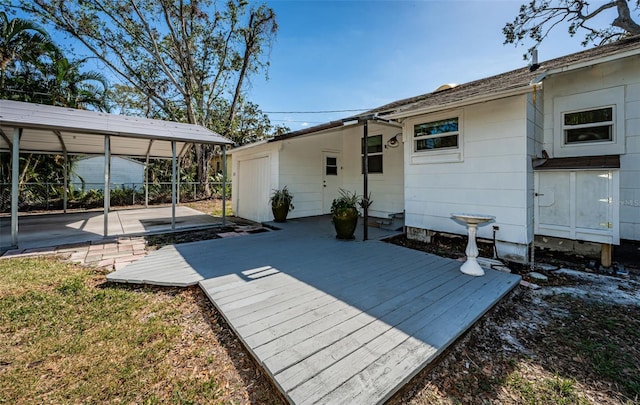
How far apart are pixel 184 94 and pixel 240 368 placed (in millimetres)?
14564

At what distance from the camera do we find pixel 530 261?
4.34 meters

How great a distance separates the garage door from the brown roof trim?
6.56 metres

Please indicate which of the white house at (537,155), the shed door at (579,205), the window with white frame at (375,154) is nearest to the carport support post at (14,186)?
the white house at (537,155)

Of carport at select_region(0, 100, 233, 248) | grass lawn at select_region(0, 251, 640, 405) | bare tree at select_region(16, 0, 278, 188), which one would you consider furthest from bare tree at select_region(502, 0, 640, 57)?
bare tree at select_region(16, 0, 278, 188)

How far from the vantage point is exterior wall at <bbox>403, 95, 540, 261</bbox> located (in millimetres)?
4184

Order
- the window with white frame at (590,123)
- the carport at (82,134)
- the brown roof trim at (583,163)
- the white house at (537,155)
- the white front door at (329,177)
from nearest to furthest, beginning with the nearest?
the brown roof trim at (583,163) < the white house at (537,155) < the window with white frame at (590,123) < the carport at (82,134) < the white front door at (329,177)

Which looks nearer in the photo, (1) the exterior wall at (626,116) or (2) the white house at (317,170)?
(1) the exterior wall at (626,116)

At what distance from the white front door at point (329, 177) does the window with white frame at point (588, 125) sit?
5890 mm

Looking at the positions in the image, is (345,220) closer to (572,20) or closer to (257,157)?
(257,157)

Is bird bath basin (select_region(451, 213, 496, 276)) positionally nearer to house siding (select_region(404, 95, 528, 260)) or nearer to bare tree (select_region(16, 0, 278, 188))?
house siding (select_region(404, 95, 528, 260))

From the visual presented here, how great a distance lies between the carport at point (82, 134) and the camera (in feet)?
15.9

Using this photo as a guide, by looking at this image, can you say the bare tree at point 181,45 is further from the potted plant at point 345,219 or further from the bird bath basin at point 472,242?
the bird bath basin at point 472,242

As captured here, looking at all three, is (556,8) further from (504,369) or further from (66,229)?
(66,229)

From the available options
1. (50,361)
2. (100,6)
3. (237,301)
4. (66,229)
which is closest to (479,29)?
(237,301)
